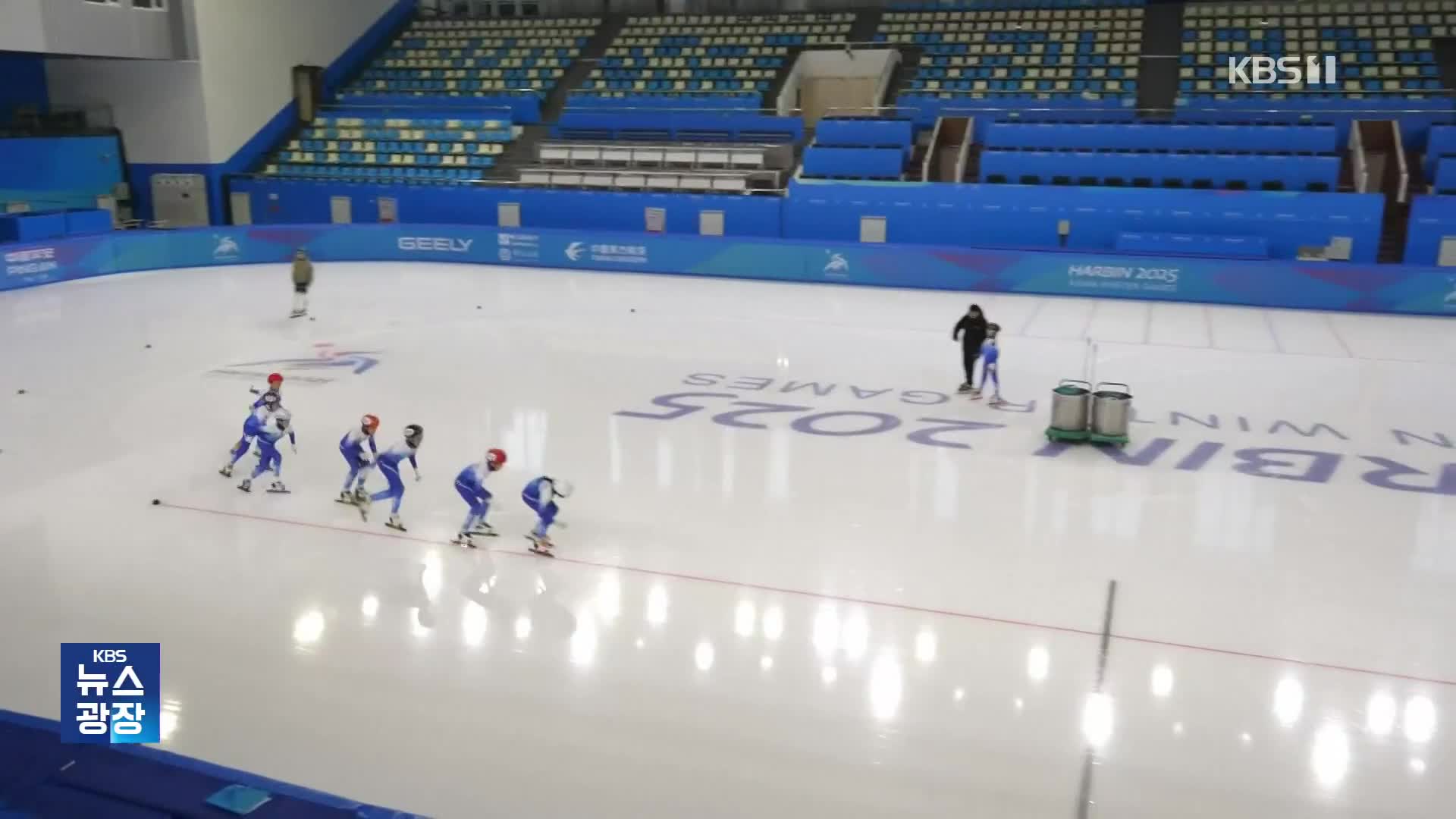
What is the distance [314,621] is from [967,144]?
2284 centimetres

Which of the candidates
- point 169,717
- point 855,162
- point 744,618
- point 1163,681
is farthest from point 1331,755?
point 855,162

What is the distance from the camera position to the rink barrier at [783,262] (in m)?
20.1

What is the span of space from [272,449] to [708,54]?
85.4 ft

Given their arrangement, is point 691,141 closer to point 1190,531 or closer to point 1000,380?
point 1000,380

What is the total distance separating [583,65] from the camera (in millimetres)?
33938

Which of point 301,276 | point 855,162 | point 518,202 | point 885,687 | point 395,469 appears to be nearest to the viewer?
point 885,687

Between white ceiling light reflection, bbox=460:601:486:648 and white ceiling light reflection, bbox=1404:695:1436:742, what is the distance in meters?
5.51

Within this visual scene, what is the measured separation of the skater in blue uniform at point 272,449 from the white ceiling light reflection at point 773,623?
4678mm

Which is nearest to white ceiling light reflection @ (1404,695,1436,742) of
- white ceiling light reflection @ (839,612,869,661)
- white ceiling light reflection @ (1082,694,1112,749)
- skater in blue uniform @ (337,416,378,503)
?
white ceiling light reflection @ (1082,694,1112,749)

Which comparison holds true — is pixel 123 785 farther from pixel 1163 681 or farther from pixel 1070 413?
pixel 1070 413

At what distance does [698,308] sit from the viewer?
19891mm

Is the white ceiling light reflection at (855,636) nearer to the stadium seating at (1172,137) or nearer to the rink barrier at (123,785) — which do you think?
the rink barrier at (123,785)

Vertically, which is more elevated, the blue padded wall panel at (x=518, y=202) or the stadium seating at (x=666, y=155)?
the stadium seating at (x=666, y=155)

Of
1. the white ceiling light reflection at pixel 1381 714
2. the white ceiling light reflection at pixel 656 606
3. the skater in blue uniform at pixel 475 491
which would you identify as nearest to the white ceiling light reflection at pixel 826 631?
the white ceiling light reflection at pixel 656 606
